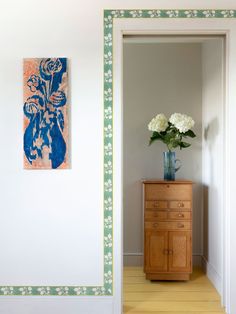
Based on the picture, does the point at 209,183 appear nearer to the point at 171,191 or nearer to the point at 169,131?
the point at 171,191

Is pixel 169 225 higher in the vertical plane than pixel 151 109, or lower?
lower

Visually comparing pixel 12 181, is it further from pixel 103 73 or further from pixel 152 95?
pixel 152 95

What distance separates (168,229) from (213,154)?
0.83m

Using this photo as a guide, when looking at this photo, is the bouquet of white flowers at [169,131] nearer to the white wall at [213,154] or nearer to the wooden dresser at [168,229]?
the white wall at [213,154]

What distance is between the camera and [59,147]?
108 inches

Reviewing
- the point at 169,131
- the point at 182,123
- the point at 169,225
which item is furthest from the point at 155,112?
the point at 169,225

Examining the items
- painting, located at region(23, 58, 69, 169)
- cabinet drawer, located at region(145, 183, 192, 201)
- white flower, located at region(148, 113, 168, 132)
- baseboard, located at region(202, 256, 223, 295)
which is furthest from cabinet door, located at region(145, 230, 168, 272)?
painting, located at region(23, 58, 69, 169)

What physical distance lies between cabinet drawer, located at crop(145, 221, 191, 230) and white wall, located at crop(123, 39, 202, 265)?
507 millimetres

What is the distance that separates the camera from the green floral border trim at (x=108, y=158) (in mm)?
2742

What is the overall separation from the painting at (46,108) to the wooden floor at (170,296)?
135cm

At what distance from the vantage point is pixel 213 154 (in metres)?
3.58

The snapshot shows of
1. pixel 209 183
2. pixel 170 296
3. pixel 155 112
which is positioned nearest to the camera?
pixel 170 296

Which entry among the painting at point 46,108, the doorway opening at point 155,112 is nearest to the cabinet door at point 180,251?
the doorway opening at point 155,112

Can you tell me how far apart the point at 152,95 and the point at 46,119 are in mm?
1653
